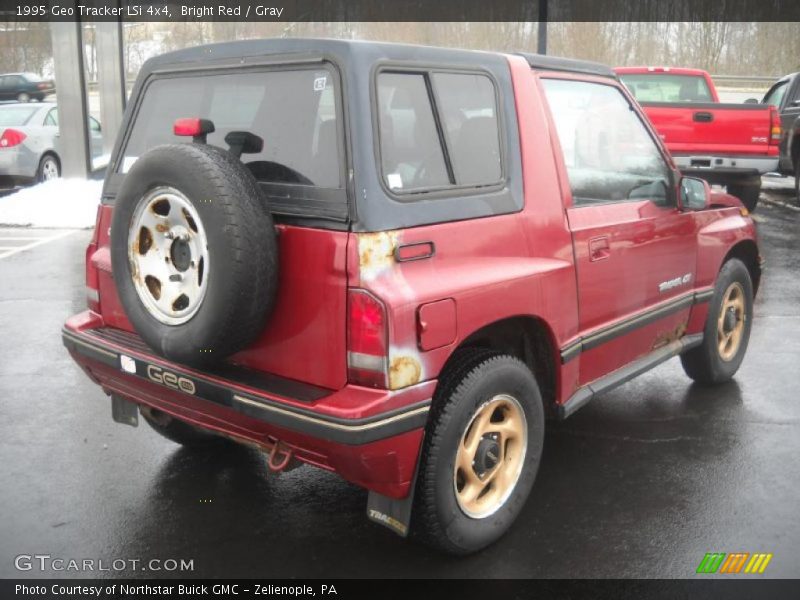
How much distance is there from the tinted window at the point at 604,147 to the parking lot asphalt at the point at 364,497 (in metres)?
1.27

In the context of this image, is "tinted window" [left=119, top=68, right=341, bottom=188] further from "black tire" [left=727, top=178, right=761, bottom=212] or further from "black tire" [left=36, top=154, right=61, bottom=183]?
"black tire" [left=36, top=154, right=61, bottom=183]

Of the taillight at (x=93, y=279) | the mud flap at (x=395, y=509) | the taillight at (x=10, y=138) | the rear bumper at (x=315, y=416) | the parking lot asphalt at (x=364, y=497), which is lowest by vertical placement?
the parking lot asphalt at (x=364, y=497)

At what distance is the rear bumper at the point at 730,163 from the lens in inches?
436

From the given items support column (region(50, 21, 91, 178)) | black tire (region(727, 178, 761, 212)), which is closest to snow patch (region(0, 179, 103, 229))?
support column (region(50, 21, 91, 178))

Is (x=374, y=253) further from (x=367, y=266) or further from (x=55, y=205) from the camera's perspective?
(x=55, y=205)

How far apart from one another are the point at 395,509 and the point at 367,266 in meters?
0.87

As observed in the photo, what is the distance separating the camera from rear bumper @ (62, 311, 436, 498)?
271 cm

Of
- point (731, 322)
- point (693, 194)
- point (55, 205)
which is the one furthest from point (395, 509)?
point (55, 205)

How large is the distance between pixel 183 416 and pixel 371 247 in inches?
43.4

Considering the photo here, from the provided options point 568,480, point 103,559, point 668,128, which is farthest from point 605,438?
point 668,128

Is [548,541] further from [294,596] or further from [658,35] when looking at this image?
[658,35]

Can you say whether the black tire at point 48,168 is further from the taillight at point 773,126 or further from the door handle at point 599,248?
the door handle at point 599,248

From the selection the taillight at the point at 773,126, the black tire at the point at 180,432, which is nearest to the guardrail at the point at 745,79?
the taillight at the point at 773,126

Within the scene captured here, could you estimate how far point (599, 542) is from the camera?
10.9 feet
